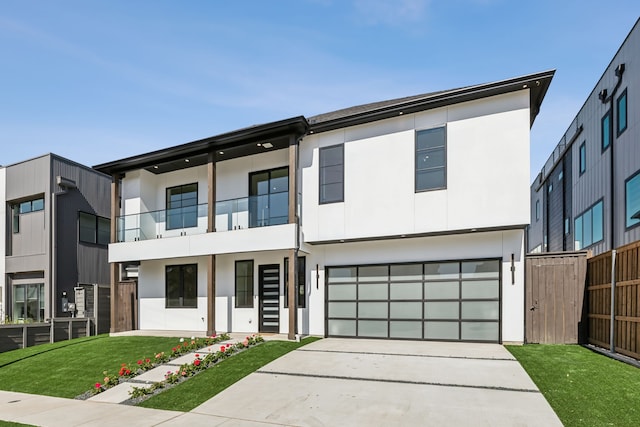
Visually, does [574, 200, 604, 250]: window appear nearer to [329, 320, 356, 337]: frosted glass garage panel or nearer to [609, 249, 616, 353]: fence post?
[609, 249, 616, 353]: fence post

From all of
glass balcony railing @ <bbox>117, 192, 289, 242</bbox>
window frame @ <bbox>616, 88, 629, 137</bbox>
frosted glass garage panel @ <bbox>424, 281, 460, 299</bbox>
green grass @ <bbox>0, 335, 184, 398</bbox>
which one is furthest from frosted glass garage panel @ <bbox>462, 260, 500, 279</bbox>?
green grass @ <bbox>0, 335, 184, 398</bbox>

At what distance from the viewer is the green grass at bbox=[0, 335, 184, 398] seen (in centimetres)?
885

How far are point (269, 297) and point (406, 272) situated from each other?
15.0 ft

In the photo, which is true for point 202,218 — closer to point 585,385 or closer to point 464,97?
point 464,97

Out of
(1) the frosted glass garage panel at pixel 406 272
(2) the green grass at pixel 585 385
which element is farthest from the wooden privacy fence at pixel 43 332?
(2) the green grass at pixel 585 385

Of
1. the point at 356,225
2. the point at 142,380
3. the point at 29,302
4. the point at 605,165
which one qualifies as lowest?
the point at 29,302

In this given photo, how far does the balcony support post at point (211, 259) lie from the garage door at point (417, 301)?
358 cm

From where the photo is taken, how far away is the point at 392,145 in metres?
11.6

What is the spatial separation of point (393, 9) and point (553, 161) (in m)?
20.1

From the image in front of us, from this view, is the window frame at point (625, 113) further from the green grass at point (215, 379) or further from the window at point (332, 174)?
the green grass at point (215, 379)

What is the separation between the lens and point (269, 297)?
13.5 meters

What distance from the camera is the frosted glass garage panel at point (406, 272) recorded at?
11.6 meters

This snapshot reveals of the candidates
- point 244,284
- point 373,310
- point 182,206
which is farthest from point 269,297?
point 182,206

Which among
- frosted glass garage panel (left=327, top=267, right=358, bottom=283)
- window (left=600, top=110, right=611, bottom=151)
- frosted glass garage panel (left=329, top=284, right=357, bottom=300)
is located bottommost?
frosted glass garage panel (left=329, top=284, right=357, bottom=300)
